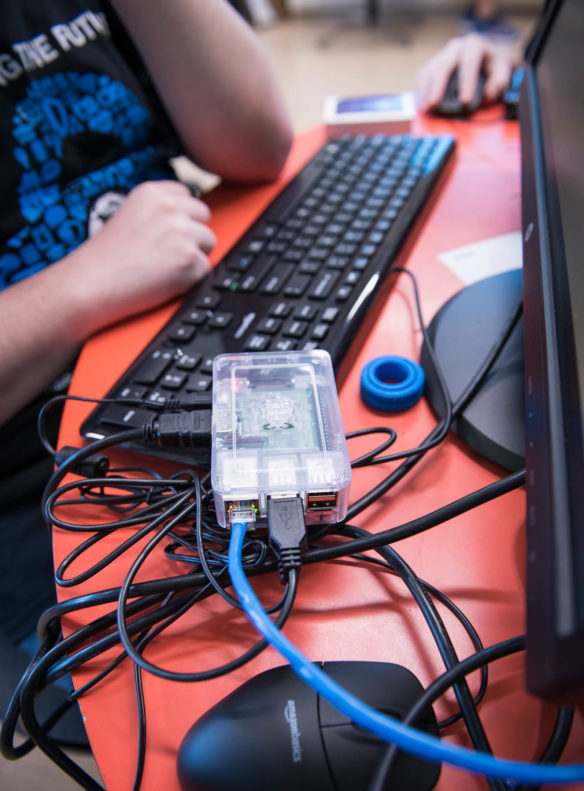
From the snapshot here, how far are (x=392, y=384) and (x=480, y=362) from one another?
7 cm

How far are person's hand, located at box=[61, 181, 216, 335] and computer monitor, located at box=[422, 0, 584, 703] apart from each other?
267mm

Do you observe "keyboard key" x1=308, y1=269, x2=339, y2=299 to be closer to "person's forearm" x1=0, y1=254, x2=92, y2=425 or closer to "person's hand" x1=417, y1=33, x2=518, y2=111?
"person's forearm" x1=0, y1=254, x2=92, y2=425

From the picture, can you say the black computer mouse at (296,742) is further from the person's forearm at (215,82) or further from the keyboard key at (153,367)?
the person's forearm at (215,82)

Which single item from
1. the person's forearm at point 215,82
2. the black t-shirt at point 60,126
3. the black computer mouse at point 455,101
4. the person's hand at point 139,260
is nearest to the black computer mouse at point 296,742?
the person's hand at point 139,260

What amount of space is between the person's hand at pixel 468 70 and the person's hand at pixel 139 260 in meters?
0.51

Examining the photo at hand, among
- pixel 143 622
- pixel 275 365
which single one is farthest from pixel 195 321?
pixel 143 622

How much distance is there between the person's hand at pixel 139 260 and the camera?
1.72 feet

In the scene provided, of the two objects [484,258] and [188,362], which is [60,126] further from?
[484,258]

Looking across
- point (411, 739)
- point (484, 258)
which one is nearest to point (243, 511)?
point (411, 739)

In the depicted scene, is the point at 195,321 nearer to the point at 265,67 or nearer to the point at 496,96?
the point at 265,67

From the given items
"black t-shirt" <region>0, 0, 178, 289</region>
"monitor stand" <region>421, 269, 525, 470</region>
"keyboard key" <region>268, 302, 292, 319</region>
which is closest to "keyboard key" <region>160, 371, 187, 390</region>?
"keyboard key" <region>268, 302, 292, 319</region>

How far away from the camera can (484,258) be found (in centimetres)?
58

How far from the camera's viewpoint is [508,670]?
11.4 inches

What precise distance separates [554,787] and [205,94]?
0.76 m
